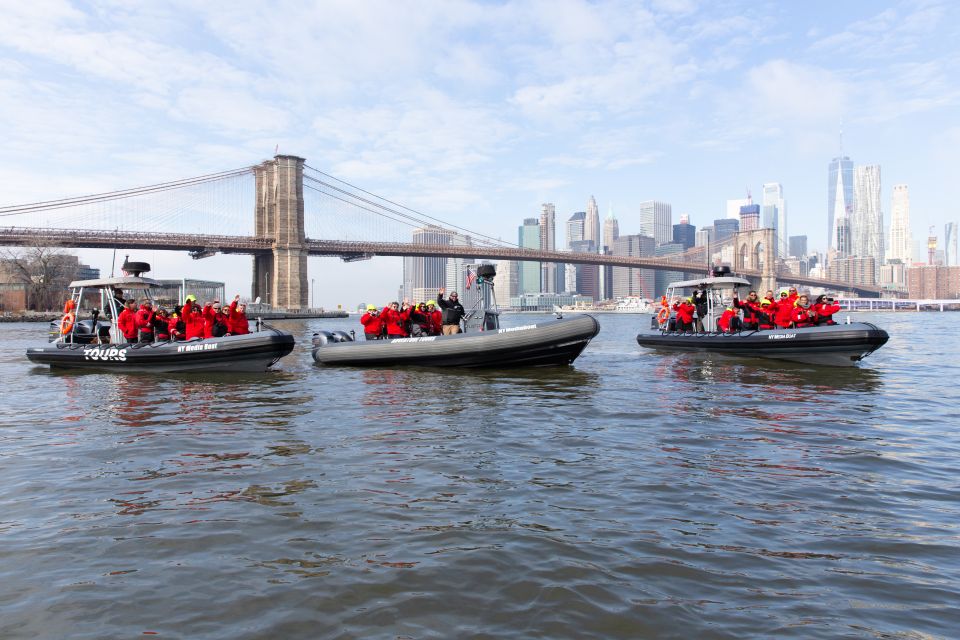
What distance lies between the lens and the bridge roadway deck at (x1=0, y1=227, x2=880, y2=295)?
178ft

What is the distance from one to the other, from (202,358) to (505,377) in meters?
6.04

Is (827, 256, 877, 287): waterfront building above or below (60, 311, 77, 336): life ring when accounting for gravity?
above

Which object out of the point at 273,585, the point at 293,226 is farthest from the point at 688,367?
the point at 293,226

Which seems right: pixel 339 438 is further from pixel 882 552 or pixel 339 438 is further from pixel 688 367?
pixel 688 367

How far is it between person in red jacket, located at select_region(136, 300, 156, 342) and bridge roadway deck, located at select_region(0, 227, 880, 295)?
145 feet

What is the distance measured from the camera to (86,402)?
32.8ft

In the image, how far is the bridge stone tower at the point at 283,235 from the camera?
64.6 m

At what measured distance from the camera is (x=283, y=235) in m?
65.2

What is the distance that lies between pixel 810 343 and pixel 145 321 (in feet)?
45.9

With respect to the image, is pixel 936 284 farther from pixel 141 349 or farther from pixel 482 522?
pixel 482 522

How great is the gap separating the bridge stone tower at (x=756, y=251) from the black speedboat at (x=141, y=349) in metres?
88.3

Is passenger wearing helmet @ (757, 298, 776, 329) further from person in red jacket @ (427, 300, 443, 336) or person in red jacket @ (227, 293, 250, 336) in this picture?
person in red jacket @ (227, 293, 250, 336)

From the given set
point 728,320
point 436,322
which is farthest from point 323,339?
point 728,320

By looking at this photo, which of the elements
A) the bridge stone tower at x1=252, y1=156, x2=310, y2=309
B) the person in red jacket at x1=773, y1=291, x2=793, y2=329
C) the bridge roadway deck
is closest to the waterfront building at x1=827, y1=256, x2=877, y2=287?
the bridge roadway deck
